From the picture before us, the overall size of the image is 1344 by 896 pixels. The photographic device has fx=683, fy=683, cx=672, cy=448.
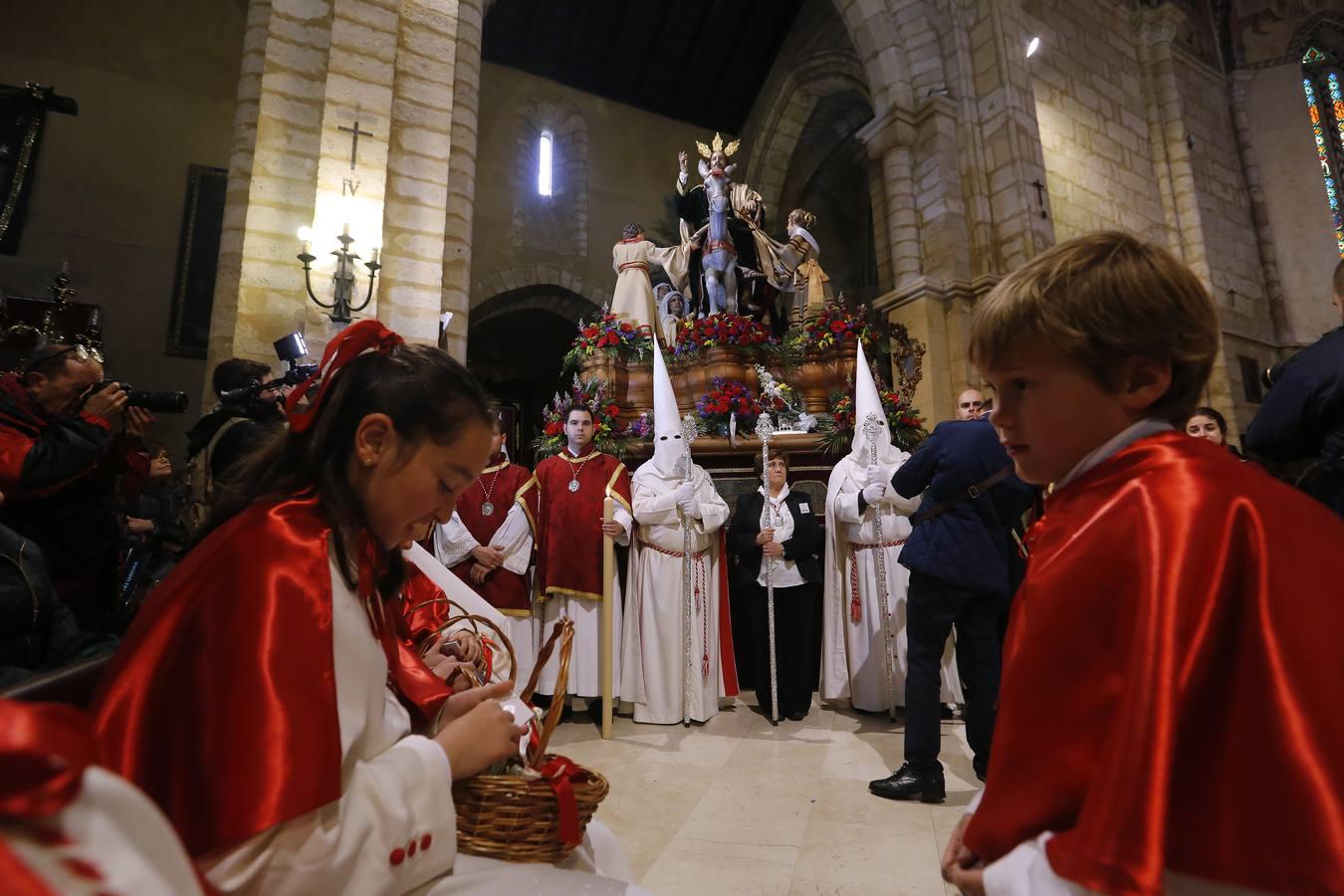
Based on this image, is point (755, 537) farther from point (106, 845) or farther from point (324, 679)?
point (106, 845)

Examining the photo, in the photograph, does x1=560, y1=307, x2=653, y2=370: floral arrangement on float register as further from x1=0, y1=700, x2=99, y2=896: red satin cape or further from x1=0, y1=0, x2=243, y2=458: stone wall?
x1=0, y1=700, x2=99, y2=896: red satin cape

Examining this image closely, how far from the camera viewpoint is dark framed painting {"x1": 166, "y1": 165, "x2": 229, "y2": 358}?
27.3 feet

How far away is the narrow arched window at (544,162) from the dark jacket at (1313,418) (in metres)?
12.9

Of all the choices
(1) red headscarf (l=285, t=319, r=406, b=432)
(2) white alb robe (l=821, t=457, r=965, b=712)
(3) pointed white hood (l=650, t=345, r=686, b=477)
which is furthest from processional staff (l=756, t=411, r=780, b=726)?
(1) red headscarf (l=285, t=319, r=406, b=432)

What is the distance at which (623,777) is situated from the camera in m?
3.38

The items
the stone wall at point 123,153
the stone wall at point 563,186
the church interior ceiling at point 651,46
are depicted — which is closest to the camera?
the stone wall at point 123,153

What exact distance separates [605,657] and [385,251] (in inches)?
137

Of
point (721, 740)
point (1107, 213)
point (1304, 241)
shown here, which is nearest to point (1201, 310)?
point (721, 740)

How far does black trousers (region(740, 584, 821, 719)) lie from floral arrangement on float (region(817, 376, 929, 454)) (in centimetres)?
145

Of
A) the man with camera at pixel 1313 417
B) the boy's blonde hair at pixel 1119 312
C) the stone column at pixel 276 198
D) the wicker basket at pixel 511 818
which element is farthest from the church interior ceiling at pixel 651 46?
the wicker basket at pixel 511 818

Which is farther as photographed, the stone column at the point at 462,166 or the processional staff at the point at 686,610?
the stone column at the point at 462,166

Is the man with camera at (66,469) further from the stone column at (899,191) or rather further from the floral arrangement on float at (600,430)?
the stone column at (899,191)

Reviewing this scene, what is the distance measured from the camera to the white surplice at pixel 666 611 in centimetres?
445

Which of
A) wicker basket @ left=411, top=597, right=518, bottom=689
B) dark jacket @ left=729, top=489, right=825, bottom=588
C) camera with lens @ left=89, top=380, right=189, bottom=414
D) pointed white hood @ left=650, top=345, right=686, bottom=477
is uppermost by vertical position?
pointed white hood @ left=650, top=345, right=686, bottom=477
